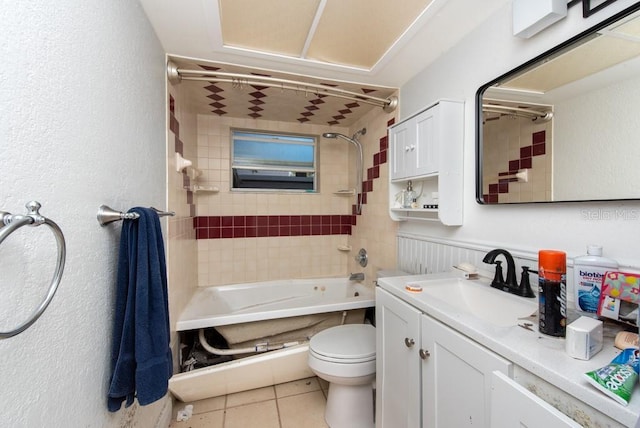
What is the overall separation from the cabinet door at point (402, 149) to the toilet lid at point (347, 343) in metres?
1.06

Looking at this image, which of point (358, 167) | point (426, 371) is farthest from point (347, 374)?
point (358, 167)

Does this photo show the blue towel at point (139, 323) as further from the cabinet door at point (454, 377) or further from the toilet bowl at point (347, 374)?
the cabinet door at point (454, 377)

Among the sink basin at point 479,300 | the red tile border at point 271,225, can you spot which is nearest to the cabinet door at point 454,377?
the sink basin at point 479,300

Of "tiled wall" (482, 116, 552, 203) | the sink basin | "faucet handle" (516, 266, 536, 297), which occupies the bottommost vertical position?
the sink basin

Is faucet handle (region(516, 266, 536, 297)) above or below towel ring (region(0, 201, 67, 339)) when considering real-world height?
below

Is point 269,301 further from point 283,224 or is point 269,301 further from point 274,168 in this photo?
point 274,168

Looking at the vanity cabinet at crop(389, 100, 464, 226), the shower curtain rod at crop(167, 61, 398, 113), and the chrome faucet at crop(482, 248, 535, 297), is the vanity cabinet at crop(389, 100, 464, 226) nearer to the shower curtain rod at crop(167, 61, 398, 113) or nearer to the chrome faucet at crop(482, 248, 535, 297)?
the chrome faucet at crop(482, 248, 535, 297)

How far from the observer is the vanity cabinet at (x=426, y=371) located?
31.6 inches

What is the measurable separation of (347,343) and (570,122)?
150 centimetres

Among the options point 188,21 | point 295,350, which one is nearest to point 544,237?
point 295,350

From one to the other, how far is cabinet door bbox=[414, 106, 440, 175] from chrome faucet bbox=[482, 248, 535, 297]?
0.55m

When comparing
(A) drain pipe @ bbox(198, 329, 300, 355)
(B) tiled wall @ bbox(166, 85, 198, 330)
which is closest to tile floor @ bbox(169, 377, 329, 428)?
(A) drain pipe @ bbox(198, 329, 300, 355)

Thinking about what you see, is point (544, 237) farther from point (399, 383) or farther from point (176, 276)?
point (176, 276)

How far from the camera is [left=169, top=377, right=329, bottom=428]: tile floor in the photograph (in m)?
1.66
